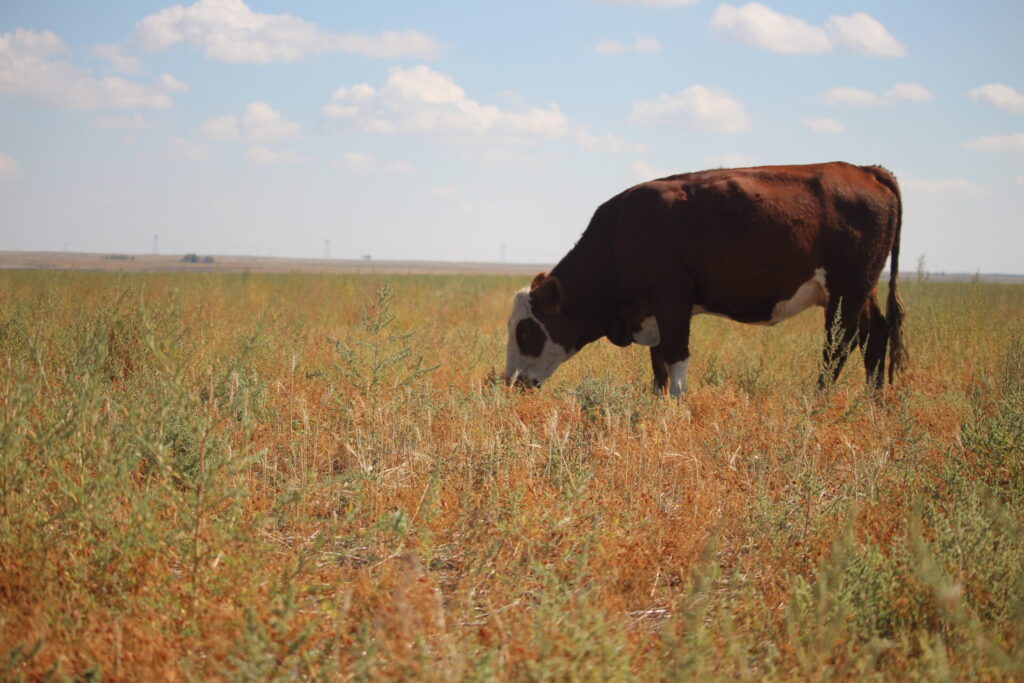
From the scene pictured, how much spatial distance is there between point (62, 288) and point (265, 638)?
10.6 m

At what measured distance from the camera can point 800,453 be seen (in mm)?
4410

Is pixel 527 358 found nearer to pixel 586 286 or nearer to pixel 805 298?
pixel 586 286

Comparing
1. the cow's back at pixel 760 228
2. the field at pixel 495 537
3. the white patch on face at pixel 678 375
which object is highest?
the cow's back at pixel 760 228

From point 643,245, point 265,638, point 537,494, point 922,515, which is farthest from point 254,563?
point 643,245

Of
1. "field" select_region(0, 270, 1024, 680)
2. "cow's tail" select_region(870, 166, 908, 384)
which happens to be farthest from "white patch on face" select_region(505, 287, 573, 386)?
"cow's tail" select_region(870, 166, 908, 384)

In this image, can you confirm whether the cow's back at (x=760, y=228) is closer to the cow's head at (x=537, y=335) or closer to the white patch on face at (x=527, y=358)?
the cow's head at (x=537, y=335)

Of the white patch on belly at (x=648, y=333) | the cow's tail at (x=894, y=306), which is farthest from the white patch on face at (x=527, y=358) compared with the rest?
the cow's tail at (x=894, y=306)

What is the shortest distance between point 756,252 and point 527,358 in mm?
2269

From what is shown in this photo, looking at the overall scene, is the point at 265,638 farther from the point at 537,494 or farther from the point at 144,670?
the point at 537,494

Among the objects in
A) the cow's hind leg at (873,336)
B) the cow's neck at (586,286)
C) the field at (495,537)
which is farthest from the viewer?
the cow's neck at (586,286)

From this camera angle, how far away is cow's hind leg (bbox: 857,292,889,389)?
673 centimetres

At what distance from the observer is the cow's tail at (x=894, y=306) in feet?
21.2

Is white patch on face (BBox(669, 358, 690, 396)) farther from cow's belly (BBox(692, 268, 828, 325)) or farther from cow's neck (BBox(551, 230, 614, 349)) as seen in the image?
cow's neck (BBox(551, 230, 614, 349))

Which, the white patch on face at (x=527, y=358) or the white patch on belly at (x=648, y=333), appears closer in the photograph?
the white patch on belly at (x=648, y=333)
